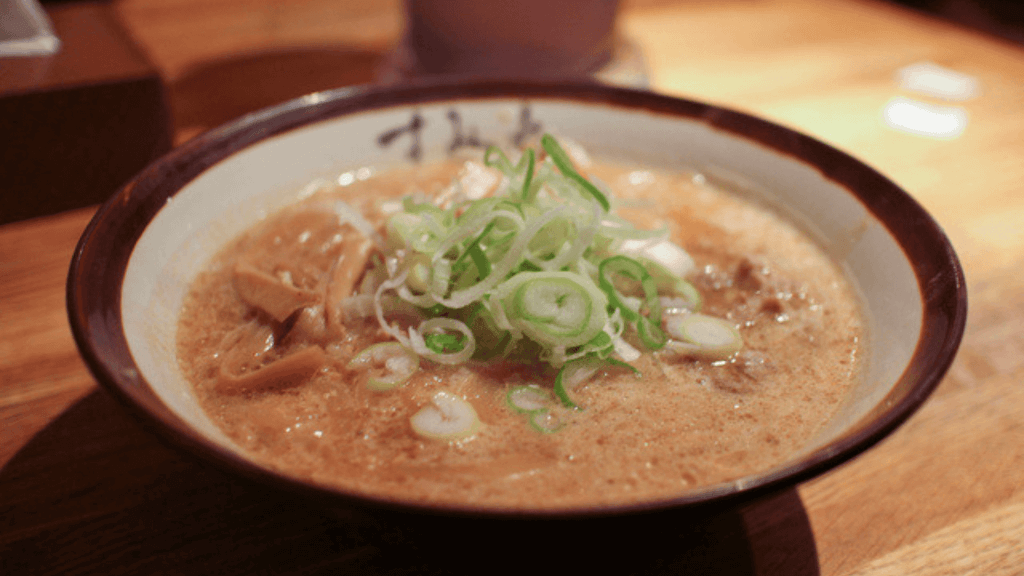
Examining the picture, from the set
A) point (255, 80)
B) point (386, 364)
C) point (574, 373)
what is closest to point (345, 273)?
point (386, 364)

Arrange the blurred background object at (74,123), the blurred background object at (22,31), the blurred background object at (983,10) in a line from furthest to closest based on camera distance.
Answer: the blurred background object at (983,10)
the blurred background object at (22,31)
the blurred background object at (74,123)

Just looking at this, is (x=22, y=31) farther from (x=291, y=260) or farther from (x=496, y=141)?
(x=496, y=141)

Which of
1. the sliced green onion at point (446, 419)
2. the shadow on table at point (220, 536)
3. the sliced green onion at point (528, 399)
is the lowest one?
the shadow on table at point (220, 536)

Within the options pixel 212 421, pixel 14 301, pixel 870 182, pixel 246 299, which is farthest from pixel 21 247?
pixel 870 182

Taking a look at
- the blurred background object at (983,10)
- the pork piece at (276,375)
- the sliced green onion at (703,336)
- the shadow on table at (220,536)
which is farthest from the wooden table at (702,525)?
the blurred background object at (983,10)

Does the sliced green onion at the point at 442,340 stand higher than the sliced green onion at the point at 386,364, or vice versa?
the sliced green onion at the point at 442,340

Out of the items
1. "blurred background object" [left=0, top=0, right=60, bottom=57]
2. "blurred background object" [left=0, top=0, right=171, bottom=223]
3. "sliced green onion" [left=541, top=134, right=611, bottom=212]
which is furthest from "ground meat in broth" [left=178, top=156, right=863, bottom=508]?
"blurred background object" [left=0, top=0, right=60, bottom=57]

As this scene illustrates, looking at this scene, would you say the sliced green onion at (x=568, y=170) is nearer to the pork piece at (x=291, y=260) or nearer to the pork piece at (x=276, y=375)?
the pork piece at (x=291, y=260)
